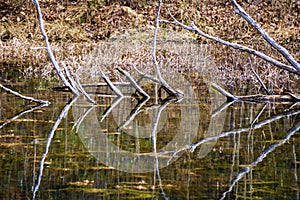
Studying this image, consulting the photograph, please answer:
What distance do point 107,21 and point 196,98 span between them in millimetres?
11390

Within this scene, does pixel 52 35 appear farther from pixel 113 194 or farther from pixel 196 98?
pixel 113 194

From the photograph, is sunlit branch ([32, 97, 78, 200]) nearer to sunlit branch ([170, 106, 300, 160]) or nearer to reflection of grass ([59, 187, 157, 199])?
reflection of grass ([59, 187, 157, 199])

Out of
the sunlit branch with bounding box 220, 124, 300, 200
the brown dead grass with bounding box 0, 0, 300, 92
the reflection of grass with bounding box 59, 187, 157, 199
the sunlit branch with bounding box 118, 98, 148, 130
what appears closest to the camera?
the reflection of grass with bounding box 59, 187, 157, 199

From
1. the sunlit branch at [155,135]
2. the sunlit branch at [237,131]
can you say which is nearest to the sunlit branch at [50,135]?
the sunlit branch at [155,135]

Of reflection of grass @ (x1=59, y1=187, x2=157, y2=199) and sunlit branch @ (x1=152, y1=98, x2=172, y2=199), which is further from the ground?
sunlit branch @ (x1=152, y1=98, x2=172, y2=199)

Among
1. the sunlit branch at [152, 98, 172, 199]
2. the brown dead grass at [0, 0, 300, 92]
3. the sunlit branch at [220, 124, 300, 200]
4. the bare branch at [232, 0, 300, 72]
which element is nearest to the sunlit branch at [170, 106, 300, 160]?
the sunlit branch at [152, 98, 172, 199]

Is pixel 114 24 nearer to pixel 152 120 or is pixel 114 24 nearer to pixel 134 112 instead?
pixel 134 112

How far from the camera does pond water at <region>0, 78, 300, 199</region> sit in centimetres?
522

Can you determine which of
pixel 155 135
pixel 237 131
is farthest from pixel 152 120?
pixel 237 131

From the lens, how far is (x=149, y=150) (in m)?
6.70

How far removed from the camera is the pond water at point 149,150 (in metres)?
5.22

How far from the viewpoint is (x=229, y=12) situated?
2203cm

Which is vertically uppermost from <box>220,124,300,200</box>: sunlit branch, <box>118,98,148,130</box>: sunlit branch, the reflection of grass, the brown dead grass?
the brown dead grass

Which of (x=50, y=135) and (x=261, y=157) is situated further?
(x=50, y=135)
